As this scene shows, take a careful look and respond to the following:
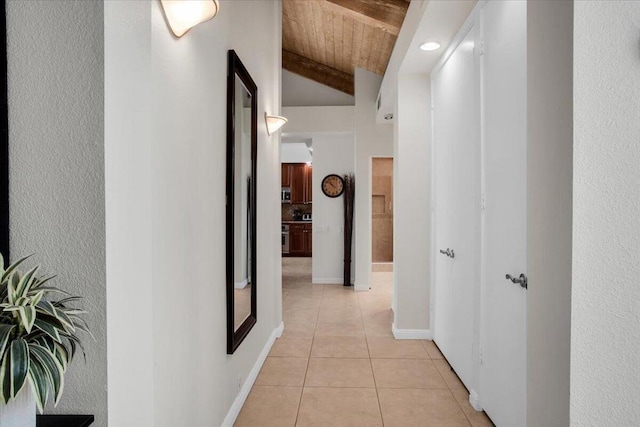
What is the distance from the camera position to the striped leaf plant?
70cm

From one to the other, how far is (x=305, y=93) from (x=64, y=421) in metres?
6.41

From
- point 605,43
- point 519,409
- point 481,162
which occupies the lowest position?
point 519,409

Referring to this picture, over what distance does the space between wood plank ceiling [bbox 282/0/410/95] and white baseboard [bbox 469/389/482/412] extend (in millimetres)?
3102

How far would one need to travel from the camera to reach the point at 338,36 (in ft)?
17.4

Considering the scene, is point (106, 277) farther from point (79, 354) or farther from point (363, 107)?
point (363, 107)

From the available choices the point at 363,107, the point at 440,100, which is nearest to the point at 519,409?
the point at 440,100

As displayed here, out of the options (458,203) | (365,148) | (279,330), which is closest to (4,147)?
(458,203)

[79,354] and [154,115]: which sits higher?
Answer: [154,115]

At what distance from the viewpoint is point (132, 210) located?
3.69 feet

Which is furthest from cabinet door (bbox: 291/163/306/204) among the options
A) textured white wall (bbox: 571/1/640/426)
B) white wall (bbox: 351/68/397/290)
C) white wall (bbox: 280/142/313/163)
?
textured white wall (bbox: 571/1/640/426)

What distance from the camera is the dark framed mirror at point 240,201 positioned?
87.0 inches

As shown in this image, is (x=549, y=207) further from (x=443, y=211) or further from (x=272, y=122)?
(x=272, y=122)

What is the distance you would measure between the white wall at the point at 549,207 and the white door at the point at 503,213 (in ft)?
2.28

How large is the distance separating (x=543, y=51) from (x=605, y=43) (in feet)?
0.52
